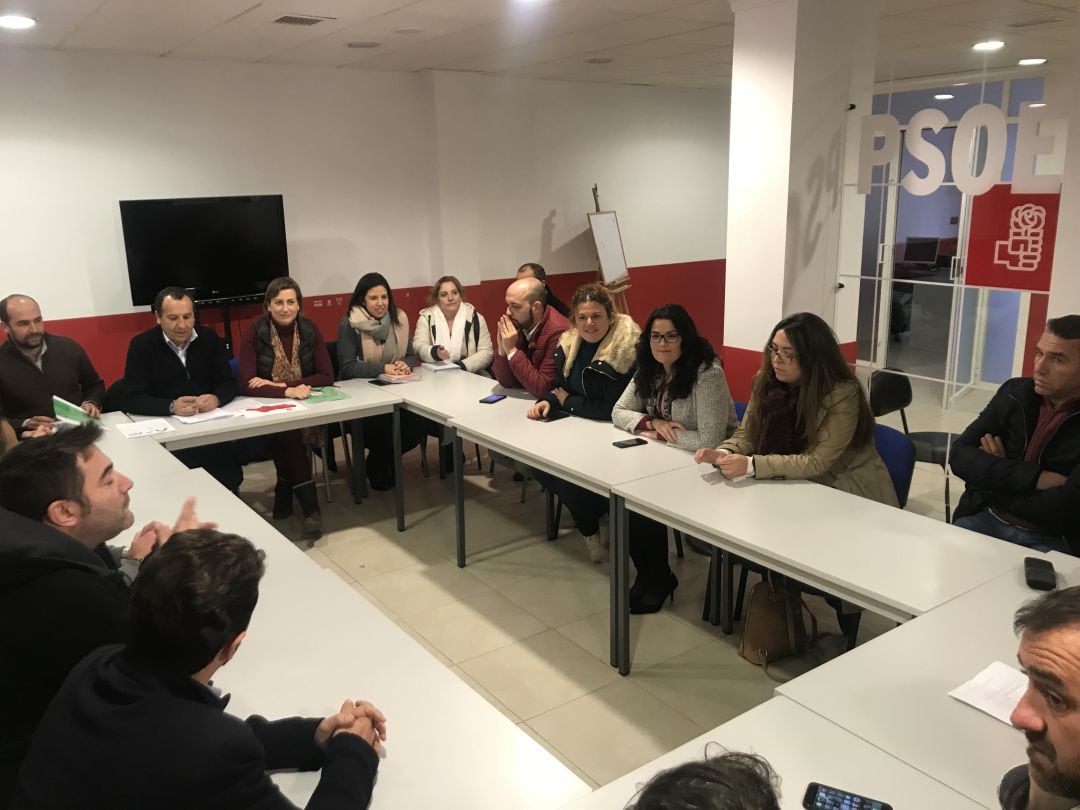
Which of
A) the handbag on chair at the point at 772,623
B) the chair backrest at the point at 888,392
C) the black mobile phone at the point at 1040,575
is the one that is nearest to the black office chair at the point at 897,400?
the chair backrest at the point at 888,392

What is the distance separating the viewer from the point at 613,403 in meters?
3.81

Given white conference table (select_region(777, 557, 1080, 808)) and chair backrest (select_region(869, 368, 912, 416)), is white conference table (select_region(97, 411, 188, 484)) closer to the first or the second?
white conference table (select_region(777, 557, 1080, 808))

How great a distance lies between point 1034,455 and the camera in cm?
276

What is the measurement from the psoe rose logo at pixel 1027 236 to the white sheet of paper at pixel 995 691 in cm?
342

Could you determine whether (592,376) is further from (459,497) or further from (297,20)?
(297,20)

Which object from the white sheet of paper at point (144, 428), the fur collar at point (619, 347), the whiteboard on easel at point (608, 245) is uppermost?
the whiteboard on easel at point (608, 245)

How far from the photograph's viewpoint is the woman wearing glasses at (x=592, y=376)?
381 centimetres

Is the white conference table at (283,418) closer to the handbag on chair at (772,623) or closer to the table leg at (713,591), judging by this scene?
the table leg at (713,591)

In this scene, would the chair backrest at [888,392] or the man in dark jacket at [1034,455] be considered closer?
the man in dark jacket at [1034,455]

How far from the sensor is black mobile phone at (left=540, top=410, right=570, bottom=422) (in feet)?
12.6

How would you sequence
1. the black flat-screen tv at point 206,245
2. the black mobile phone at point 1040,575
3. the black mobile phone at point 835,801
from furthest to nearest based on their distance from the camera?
the black flat-screen tv at point 206,245
the black mobile phone at point 1040,575
the black mobile phone at point 835,801

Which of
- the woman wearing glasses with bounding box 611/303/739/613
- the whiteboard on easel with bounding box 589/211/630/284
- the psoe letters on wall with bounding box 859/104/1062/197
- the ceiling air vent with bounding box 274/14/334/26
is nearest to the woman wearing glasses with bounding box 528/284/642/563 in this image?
the woman wearing glasses with bounding box 611/303/739/613

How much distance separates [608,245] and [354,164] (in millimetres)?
2437

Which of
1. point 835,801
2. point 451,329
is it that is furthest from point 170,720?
point 451,329
